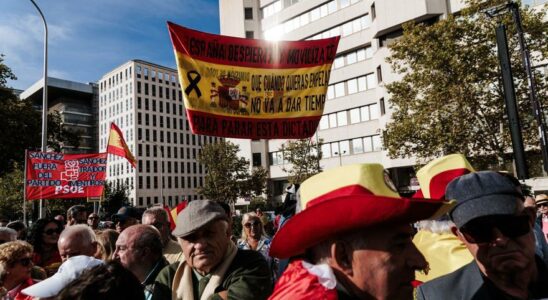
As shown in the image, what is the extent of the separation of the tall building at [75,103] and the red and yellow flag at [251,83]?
101 meters

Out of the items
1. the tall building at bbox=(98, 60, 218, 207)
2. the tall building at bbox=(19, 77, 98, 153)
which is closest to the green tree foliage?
the tall building at bbox=(98, 60, 218, 207)

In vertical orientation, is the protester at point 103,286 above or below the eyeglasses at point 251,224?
above

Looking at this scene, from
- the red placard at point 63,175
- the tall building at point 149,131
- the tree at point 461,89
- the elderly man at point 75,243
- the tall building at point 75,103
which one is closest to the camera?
the elderly man at point 75,243

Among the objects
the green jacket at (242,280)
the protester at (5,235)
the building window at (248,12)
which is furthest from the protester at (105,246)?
the building window at (248,12)

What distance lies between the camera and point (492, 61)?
18984 millimetres

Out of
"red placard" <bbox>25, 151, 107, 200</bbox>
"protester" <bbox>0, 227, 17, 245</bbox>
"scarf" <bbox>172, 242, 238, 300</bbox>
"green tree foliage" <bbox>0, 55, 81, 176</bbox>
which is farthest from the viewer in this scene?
"green tree foliage" <bbox>0, 55, 81, 176</bbox>

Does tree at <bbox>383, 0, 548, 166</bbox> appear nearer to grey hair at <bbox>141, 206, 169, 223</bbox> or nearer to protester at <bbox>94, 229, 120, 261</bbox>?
grey hair at <bbox>141, 206, 169, 223</bbox>

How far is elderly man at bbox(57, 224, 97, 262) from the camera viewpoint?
3.76m

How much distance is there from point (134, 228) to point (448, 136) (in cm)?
1820

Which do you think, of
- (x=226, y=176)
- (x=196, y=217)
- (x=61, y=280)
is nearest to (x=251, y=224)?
(x=196, y=217)

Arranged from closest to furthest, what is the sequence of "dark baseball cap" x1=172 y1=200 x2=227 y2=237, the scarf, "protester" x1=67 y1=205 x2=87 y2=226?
the scarf, "dark baseball cap" x1=172 y1=200 x2=227 y2=237, "protester" x1=67 y1=205 x2=87 y2=226

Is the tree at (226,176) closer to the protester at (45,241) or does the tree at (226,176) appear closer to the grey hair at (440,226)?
the protester at (45,241)

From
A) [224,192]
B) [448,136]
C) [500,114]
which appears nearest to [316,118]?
[448,136]

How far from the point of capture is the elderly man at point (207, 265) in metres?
2.73
